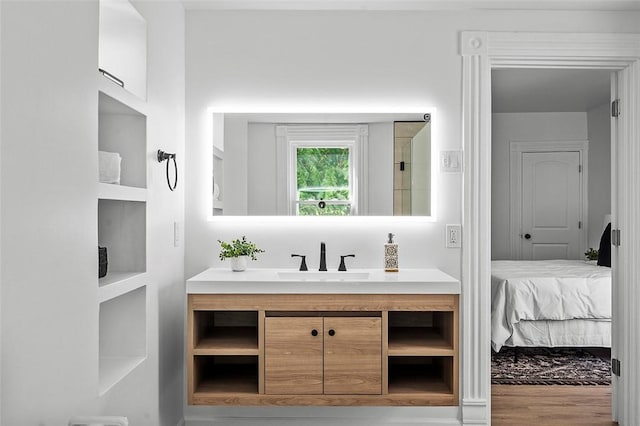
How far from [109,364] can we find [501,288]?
10.5 feet

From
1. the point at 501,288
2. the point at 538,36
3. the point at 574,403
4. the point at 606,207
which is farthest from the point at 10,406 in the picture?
the point at 606,207

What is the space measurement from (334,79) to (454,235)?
1.12m

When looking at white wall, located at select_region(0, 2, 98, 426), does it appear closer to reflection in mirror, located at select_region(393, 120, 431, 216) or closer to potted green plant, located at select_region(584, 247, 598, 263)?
reflection in mirror, located at select_region(393, 120, 431, 216)

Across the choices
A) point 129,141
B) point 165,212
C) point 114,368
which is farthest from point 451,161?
point 114,368

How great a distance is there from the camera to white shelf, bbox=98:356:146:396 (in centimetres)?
207

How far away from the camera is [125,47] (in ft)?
8.26

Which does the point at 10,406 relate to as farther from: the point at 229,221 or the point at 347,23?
the point at 347,23

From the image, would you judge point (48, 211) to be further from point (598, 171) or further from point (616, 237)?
point (598, 171)

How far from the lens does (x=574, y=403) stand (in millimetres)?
3652

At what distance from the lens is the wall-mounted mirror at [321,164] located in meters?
3.19

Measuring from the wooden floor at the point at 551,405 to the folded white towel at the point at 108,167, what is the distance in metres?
2.56

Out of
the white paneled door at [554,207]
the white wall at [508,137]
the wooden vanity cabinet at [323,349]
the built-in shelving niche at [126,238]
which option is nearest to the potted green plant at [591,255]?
the white paneled door at [554,207]

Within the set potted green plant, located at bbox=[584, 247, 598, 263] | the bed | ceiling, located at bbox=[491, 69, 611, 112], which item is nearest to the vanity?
the bed

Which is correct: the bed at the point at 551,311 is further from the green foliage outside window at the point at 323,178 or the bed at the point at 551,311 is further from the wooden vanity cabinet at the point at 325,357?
the wooden vanity cabinet at the point at 325,357
